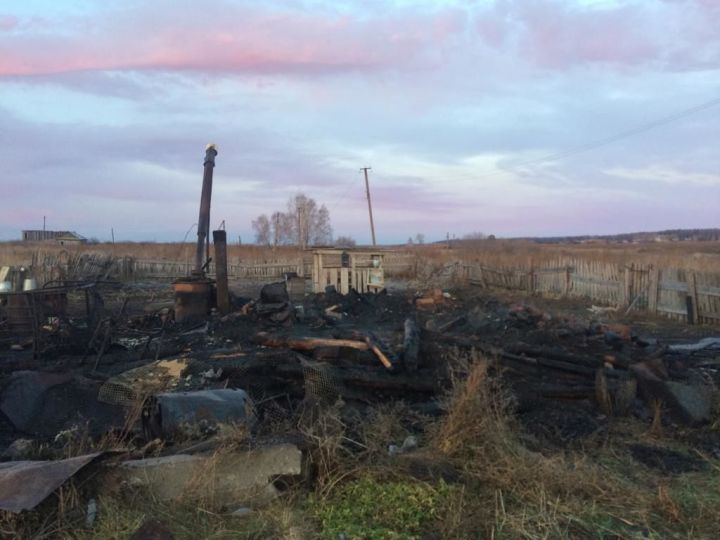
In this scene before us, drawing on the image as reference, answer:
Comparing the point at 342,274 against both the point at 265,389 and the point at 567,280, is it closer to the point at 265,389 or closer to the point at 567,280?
the point at 567,280

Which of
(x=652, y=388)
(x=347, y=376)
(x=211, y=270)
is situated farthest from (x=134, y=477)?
(x=211, y=270)

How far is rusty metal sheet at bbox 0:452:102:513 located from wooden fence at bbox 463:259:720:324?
15333 millimetres

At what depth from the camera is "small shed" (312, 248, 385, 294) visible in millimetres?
21984

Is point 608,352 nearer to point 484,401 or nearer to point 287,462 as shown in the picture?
point 484,401

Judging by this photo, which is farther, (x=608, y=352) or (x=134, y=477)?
(x=608, y=352)

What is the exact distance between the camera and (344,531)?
3.54 meters

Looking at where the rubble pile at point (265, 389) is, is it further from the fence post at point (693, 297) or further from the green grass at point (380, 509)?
the fence post at point (693, 297)

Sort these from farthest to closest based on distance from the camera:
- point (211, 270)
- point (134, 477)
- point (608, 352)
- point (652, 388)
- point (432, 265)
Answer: point (432, 265) < point (211, 270) < point (608, 352) < point (652, 388) < point (134, 477)

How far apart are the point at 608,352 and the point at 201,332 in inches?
276

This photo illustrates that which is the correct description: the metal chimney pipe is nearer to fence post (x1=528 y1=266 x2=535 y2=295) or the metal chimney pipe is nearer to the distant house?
fence post (x1=528 y1=266 x2=535 y2=295)

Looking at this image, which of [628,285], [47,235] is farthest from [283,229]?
[628,285]

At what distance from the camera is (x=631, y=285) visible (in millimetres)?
17719

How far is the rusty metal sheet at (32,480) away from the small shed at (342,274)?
59.5 ft

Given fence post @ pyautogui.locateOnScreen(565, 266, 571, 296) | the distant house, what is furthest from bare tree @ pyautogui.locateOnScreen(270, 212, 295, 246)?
fence post @ pyautogui.locateOnScreen(565, 266, 571, 296)
